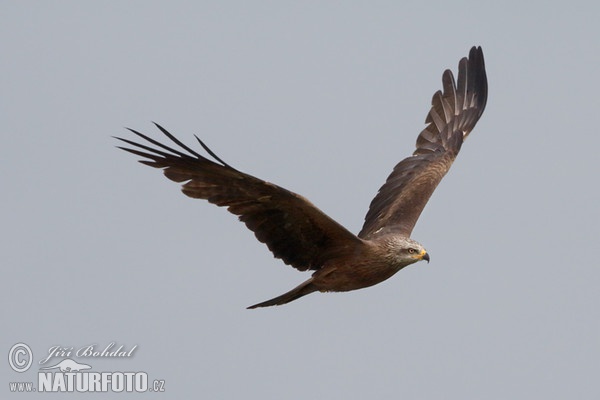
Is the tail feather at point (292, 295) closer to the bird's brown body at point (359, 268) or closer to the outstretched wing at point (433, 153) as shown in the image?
the bird's brown body at point (359, 268)

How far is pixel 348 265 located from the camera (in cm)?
1195

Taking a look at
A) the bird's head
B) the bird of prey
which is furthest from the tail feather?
the bird's head

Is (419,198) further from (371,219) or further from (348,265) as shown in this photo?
(348,265)

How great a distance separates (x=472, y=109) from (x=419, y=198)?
8.01 feet

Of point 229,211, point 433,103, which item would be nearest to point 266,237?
point 229,211

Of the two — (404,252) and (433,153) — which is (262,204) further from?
(433,153)

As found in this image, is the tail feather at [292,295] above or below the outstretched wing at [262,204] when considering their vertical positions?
below

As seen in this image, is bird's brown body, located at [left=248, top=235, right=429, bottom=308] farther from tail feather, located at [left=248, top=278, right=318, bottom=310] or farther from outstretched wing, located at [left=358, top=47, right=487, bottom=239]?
outstretched wing, located at [left=358, top=47, right=487, bottom=239]

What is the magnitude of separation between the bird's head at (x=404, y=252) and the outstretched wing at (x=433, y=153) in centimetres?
78

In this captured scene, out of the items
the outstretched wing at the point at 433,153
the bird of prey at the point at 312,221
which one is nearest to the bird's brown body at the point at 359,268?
the bird of prey at the point at 312,221

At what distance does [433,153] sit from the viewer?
15055mm

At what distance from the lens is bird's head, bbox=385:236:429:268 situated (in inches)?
472

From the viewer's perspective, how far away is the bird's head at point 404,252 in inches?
472

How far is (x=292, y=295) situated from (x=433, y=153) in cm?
383
